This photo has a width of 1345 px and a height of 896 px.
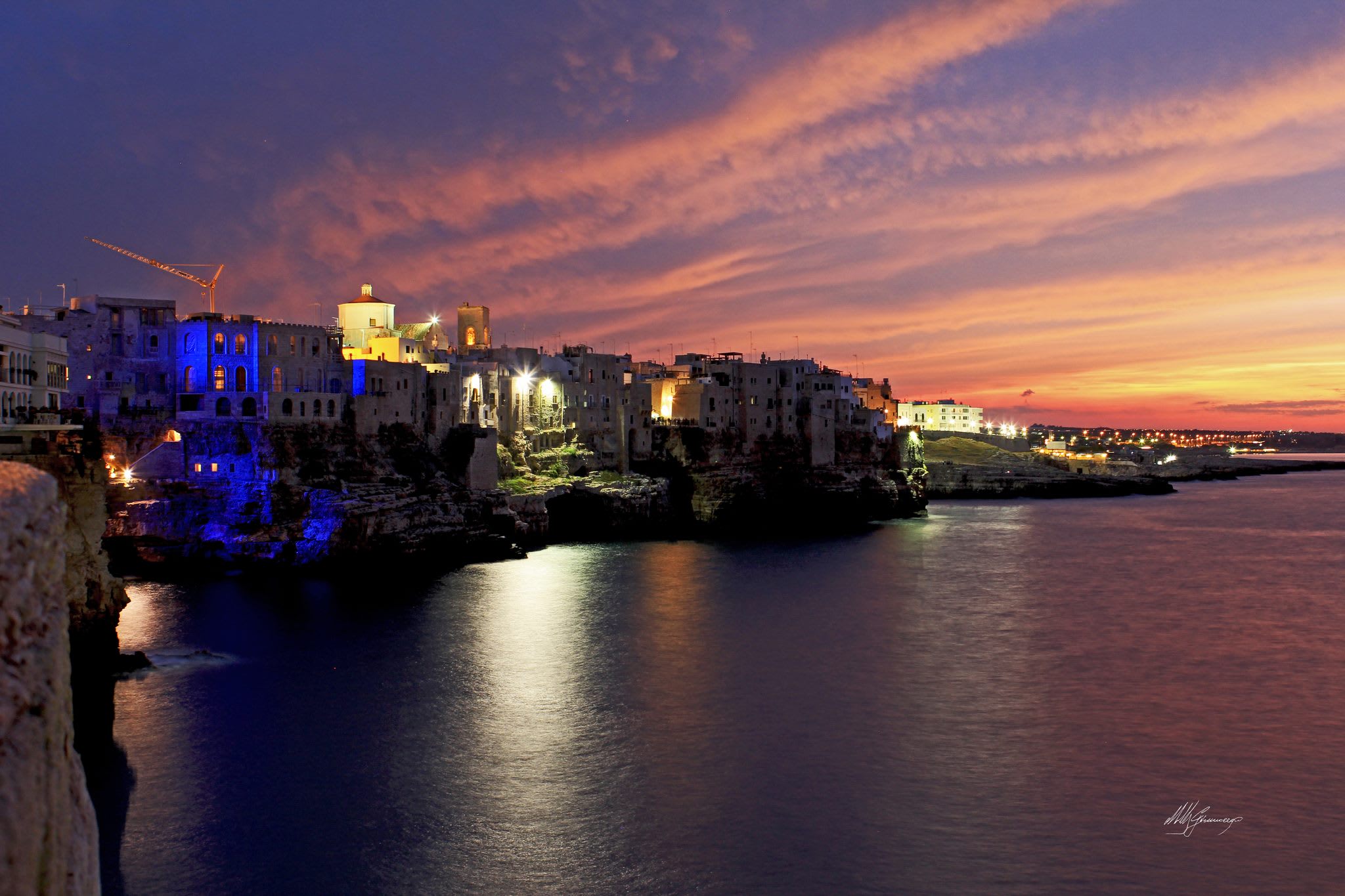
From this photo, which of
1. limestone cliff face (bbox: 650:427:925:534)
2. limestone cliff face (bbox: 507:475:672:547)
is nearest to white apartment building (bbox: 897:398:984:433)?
limestone cliff face (bbox: 650:427:925:534)

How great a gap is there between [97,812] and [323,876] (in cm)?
575

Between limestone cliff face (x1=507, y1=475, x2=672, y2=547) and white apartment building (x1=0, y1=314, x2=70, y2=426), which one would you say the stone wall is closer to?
limestone cliff face (x1=507, y1=475, x2=672, y2=547)

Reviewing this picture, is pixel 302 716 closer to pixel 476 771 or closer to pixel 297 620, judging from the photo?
pixel 476 771

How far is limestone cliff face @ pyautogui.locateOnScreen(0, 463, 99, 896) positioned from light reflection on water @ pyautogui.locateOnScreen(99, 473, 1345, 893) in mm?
14380

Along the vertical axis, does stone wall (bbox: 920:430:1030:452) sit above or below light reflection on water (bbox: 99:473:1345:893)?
above

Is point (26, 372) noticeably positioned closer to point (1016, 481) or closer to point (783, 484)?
point (783, 484)

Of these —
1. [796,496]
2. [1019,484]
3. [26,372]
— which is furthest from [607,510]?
[1019,484]

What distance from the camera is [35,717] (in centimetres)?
471

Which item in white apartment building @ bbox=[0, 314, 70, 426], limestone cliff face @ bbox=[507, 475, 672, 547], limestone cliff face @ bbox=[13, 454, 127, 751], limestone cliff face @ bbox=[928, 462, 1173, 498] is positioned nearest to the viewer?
limestone cliff face @ bbox=[13, 454, 127, 751]

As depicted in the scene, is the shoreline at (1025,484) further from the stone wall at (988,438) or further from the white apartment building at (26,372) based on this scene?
the white apartment building at (26,372)
